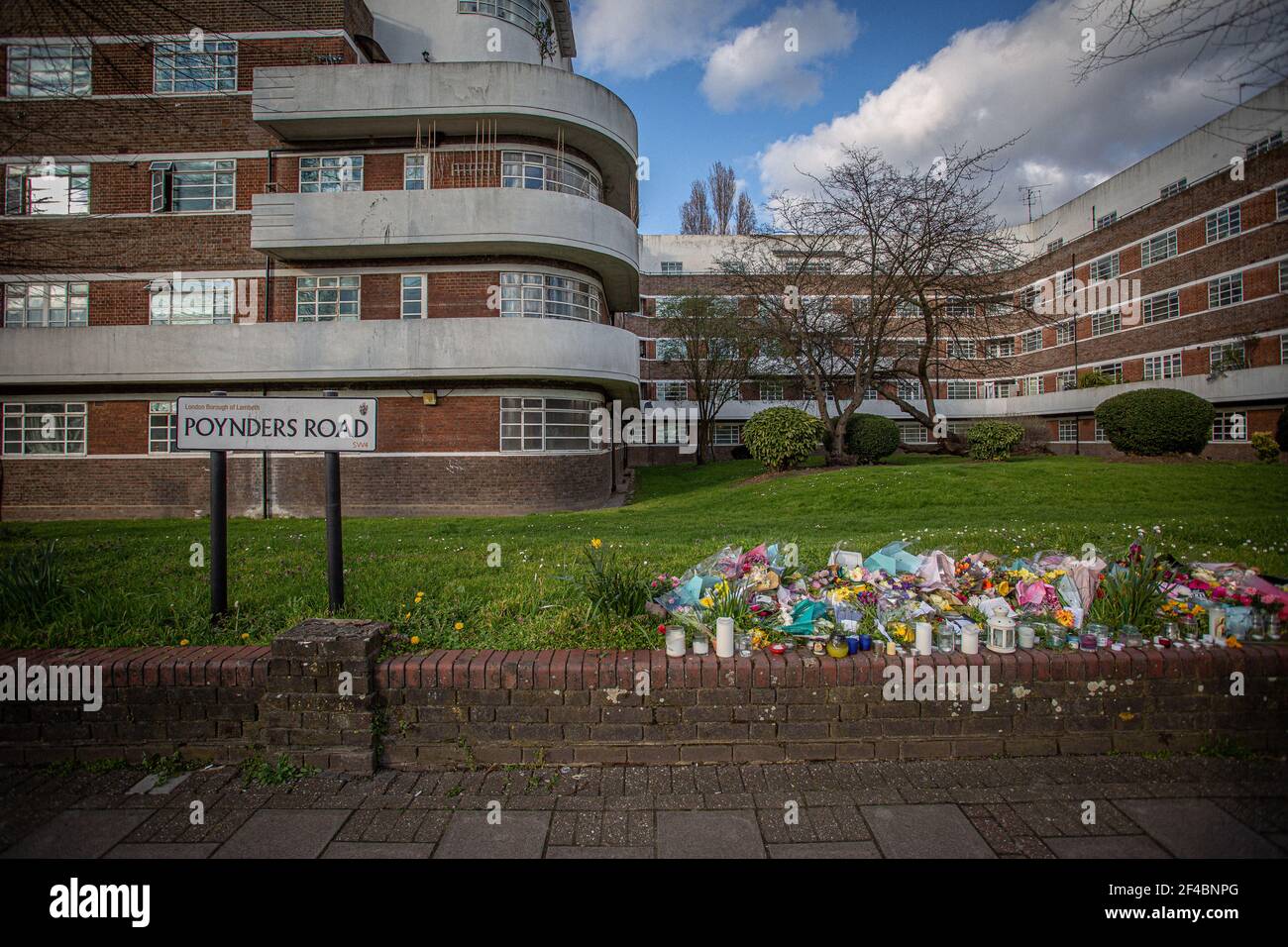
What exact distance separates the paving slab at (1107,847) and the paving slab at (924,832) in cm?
31

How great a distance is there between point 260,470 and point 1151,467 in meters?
22.2

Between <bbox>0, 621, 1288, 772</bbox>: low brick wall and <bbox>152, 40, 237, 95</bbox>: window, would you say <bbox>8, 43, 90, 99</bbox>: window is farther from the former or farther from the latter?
<bbox>0, 621, 1288, 772</bbox>: low brick wall

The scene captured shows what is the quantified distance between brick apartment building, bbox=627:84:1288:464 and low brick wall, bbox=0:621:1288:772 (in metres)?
19.9

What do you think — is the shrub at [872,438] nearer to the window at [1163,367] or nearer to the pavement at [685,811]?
the pavement at [685,811]

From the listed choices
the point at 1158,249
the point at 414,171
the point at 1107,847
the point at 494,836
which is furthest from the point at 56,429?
the point at 1158,249

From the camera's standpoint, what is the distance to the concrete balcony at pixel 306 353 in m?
14.7

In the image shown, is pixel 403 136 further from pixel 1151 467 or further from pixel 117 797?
pixel 1151 467

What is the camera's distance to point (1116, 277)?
32.0 m

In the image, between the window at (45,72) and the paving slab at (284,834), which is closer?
the paving slab at (284,834)

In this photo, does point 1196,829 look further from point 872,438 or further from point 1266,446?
point 1266,446

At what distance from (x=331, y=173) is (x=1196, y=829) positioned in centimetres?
1926

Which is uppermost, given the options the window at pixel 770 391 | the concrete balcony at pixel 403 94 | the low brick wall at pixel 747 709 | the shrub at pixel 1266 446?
the concrete balcony at pixel 403 94

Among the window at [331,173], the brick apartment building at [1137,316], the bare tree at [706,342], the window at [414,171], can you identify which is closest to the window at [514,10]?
the window at [414,171]

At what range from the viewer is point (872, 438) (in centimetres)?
1975
